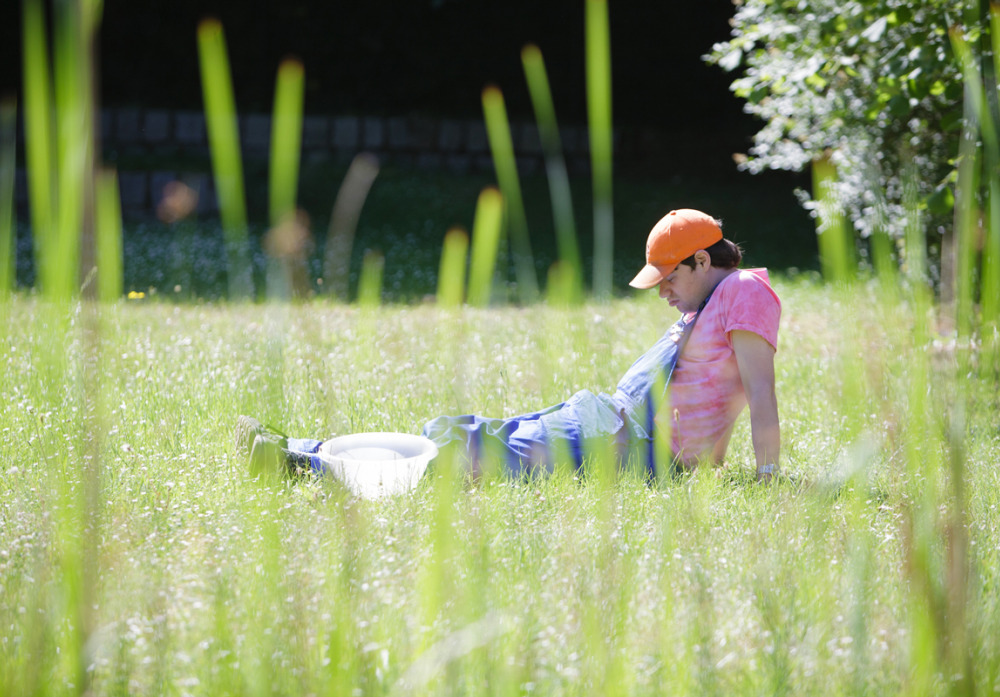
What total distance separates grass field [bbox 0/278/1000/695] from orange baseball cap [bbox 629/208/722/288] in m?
0.64

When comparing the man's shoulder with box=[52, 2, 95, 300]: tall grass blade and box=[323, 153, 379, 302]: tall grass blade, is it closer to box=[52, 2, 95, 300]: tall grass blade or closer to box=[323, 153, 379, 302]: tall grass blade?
box=[323, 153, 379, 302]: tall grass blade

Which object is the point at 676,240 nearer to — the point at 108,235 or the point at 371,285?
the point at 371,285

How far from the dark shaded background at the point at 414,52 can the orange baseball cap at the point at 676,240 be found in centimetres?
912

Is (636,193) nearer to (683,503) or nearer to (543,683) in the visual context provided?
(683,503)

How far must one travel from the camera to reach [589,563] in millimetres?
2195

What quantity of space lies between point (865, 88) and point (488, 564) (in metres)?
4.33

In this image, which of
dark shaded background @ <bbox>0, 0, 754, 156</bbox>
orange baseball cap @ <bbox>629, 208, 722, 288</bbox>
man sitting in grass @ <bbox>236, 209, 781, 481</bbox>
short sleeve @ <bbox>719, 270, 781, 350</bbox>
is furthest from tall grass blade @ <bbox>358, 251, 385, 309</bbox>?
dark shaded background @ <bbox>0, 0, 754, 156</bbox>

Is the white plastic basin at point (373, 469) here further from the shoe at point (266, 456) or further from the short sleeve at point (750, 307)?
the short sleeve at point (750, 307)

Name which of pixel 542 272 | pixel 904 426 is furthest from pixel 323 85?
pixel 904 426

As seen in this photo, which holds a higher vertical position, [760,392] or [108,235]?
[108,235]

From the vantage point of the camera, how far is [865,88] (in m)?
5.38

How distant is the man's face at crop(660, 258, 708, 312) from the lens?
2.99 meters

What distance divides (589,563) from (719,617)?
0.34 meters

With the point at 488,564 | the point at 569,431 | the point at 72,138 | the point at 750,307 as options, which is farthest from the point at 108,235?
the point at 750,307
